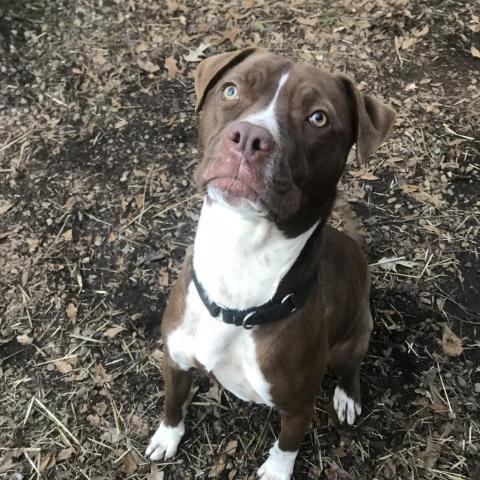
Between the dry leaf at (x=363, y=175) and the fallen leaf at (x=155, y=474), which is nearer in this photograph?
the fallen leaf at (x=155, y=474)

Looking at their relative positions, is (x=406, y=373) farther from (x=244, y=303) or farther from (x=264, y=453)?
(x=244, y=303)

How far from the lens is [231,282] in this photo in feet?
9.91

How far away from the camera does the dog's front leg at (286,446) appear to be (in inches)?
139

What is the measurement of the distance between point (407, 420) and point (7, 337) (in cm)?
262

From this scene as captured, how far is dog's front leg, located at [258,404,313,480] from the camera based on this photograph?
139 inches

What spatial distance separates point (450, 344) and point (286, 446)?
1.45 meters

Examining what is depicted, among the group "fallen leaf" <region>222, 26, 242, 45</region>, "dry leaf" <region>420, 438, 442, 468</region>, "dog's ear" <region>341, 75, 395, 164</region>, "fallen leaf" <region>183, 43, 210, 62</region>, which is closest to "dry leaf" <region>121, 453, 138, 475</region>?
"dry leaf" <region>420, 438, 442, 468</region>

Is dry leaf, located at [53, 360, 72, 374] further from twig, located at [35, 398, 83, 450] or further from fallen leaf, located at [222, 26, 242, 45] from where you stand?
fallen leaf, located at [222, 26, 242, 45]

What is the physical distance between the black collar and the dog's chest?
0.20 feet

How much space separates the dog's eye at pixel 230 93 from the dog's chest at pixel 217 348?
932 mm

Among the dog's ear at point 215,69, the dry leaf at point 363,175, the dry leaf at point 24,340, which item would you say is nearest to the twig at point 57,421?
the dry leaf at point 24,340

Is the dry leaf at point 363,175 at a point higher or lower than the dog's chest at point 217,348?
lower

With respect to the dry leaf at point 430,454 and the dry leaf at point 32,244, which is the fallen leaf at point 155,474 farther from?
the dry leaf at point 32,244

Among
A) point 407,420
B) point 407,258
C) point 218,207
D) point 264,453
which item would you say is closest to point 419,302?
point 407,258
